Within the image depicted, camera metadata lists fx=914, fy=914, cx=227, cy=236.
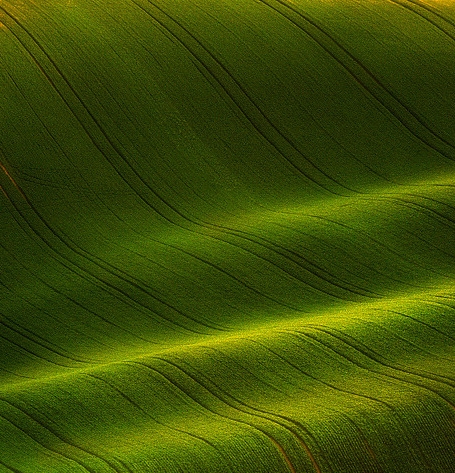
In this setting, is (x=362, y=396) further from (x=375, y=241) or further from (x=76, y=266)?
(x=76, y=266)

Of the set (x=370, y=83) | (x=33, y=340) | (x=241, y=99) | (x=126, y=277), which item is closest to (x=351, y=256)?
(x=126, y=277)

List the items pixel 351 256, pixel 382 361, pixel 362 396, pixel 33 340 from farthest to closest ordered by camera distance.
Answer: pixel 351 256
pixel 33 340
pixel 382 361
pixel 362 396

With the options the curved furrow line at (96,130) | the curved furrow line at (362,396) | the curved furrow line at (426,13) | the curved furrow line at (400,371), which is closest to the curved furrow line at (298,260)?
the curved furrow line at (96,130)

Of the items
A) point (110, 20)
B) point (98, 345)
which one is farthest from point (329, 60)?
point (98, 345)

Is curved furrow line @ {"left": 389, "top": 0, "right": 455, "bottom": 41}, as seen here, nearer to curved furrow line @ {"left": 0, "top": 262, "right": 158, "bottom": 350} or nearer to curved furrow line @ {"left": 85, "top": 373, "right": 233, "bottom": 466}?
curved furrow line @ {"left": 0, "top": 262, "right": 158, "bottom": 350}

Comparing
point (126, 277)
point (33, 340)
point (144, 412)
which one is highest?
point (126, 277)

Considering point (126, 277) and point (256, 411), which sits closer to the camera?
point (256, 411)

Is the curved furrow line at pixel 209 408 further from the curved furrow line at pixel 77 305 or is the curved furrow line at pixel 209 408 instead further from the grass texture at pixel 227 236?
the curved furrow line at pixel 77 305
